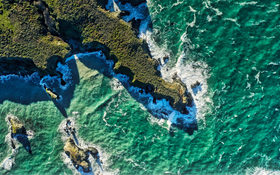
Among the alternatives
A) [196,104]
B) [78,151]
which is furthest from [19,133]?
[196,104]

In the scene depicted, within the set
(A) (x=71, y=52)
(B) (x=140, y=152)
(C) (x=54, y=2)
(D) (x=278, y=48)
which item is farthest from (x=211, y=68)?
(C) (x=54, y=2)

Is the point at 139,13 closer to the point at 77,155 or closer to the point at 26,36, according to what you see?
the point at 26,36

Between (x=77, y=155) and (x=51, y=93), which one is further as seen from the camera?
(x=77, y=155)

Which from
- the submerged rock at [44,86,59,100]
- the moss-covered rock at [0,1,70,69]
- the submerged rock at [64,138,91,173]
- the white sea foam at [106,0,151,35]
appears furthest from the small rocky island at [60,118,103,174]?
the white sea foam at [106,0,151,35]

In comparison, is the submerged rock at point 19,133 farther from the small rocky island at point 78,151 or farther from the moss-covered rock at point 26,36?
the moss-covered rock at point 26,36

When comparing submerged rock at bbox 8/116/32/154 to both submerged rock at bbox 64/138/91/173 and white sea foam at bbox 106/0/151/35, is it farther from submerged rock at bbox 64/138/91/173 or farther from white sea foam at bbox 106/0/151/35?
white sea foam at bbox 106/0/151/35

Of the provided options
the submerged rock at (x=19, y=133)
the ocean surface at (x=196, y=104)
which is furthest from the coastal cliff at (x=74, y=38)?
the submerged rock at (x=19, y=133)
